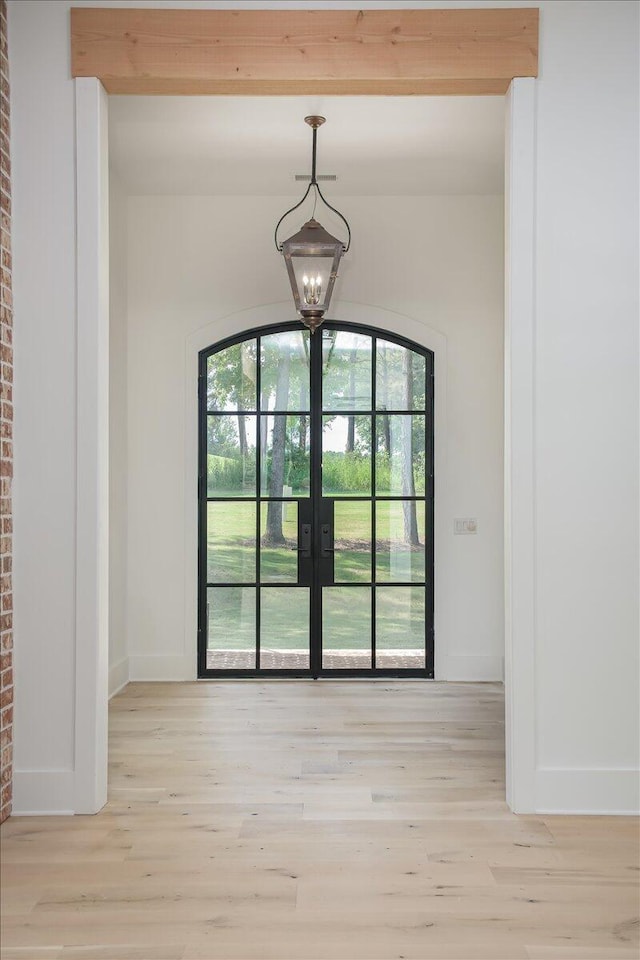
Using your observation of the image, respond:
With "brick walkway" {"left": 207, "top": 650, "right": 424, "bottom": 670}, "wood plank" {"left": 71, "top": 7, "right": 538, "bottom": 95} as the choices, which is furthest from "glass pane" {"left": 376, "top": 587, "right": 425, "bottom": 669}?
"wood plank" {"left": 71, "top": 7, "right": 538, "bottom": 95}

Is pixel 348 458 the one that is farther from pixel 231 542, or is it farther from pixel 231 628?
pixel 231 628

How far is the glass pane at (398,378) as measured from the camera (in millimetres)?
5523

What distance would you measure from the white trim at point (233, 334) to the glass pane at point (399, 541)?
0.43ft

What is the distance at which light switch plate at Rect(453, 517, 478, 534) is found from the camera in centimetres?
545

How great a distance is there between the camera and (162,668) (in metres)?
5.41

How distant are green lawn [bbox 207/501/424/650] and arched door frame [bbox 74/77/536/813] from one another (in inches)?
87.4

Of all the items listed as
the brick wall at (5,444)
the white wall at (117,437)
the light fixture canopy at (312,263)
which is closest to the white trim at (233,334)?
the white wall at (117,437)

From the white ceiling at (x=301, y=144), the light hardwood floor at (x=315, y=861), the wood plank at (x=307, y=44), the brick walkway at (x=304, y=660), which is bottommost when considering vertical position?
the light hardwood floor at (x=315, y=861)

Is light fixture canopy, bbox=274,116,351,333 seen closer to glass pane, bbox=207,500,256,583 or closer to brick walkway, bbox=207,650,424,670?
glass pane, bbox=207,500,256,583

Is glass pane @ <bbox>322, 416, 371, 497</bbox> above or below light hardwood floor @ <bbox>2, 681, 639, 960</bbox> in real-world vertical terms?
above

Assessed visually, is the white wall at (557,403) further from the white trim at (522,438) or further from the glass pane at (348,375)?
the glass pane at (348,375)

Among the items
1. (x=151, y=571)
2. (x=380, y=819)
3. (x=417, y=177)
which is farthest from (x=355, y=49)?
(x=151, y=571)

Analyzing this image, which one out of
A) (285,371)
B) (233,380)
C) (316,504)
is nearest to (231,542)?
(316,504)

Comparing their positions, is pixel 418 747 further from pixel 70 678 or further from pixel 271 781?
pixel 70 678
